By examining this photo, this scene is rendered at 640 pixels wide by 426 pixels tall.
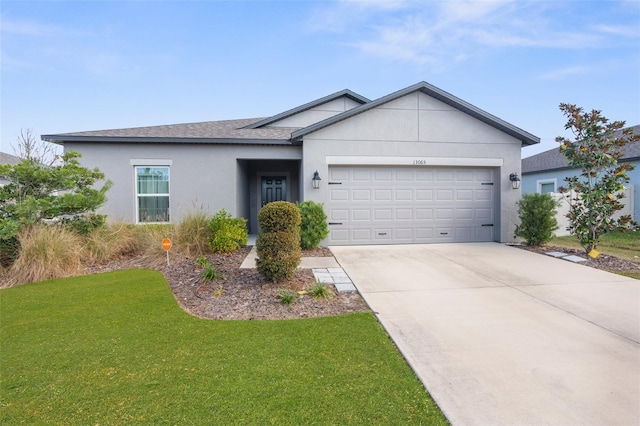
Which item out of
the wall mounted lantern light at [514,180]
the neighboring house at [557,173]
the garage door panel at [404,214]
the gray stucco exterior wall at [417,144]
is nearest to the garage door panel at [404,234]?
the garage door panel at [404,214]

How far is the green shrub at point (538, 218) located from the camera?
8.42 m

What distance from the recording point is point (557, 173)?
55.9 ft

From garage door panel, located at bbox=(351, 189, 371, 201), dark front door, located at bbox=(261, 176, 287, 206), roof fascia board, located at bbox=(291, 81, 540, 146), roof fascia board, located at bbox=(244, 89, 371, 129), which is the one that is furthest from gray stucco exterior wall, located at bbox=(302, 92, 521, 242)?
roof fascia board, located at bbox=(244, 89, 371, 129)

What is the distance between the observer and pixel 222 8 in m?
9.82

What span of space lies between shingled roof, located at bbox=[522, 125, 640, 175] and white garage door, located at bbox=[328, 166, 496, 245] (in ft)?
31.8

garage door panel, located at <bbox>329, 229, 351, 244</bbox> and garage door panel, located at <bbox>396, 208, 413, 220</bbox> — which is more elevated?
garage door panel, located at <bbox>396, 208, 413, 220</bbox>

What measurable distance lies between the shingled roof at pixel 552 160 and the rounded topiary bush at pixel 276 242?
1671cm

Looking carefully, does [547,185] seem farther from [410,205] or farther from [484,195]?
[410,205]

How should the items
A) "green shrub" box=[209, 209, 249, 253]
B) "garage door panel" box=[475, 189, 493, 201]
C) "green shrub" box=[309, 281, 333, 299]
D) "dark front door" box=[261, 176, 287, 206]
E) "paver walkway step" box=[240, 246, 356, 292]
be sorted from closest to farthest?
"green shrub" box=[309, 281, 333, 299]
"paver walkway step" box=[240, 246, 356, 292]
"green shrub" box=[209, 209, 249, 253]
"garage door panel" box=[475, 189, 493, 201]
"dark front door" box=[261, 176, 287, 206]

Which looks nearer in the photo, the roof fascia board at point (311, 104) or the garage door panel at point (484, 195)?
the garage door panel at point (484, 195)

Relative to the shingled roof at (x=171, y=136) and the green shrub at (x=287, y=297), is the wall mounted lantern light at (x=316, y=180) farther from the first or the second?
the green shrub at (x=287, y=297)

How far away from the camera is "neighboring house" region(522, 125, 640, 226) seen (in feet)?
44.6

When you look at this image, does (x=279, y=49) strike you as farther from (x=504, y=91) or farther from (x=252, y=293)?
(x=252, y=293)

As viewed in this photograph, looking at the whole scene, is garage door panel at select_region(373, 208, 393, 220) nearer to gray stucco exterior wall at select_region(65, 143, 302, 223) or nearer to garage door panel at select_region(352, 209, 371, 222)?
garage door panel at select_region(352, 209, 371, 222)
